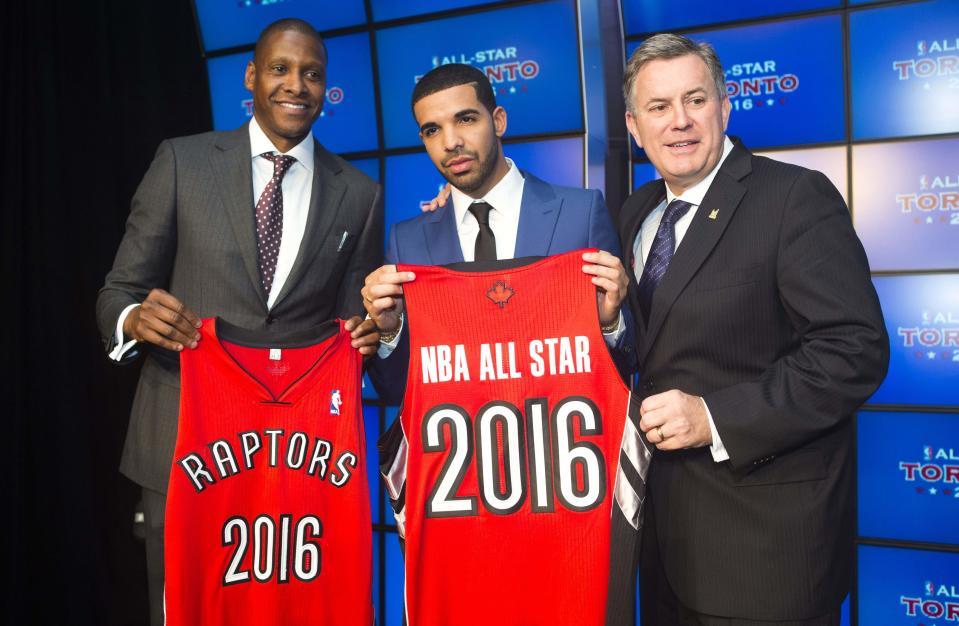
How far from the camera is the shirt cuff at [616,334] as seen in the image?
1.82 metres

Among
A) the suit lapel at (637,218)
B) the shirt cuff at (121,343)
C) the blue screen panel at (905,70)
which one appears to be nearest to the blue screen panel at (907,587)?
the blue screen panel at (905,70)

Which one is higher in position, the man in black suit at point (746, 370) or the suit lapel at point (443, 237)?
the suit lapel at point (443, 237)

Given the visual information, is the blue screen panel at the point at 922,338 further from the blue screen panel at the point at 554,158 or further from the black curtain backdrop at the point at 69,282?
the black curtain backdrop at the point at 69,282

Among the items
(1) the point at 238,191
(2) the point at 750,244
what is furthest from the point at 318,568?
(2) the point at 750,244

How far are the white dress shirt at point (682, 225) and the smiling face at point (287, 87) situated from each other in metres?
1.10

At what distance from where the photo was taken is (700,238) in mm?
1773

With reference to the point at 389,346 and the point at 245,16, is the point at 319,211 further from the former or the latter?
the point at 245,16

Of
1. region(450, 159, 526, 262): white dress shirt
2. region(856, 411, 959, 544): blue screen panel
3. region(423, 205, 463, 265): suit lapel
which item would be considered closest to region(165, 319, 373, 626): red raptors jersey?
region(423, 205, 463, 265): suit lapel

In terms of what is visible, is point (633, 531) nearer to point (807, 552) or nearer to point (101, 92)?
point (807, 552)

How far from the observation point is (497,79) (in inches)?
138

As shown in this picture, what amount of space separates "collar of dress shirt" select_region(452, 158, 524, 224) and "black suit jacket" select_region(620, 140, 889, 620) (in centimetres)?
59

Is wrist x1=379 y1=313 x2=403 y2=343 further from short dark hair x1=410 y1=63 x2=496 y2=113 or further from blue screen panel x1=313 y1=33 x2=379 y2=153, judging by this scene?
blue screen panel x1=313 y1=33 x2=379 y2=153

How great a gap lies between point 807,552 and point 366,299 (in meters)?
1.20

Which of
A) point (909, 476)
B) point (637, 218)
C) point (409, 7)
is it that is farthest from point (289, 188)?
point (909, 476)
